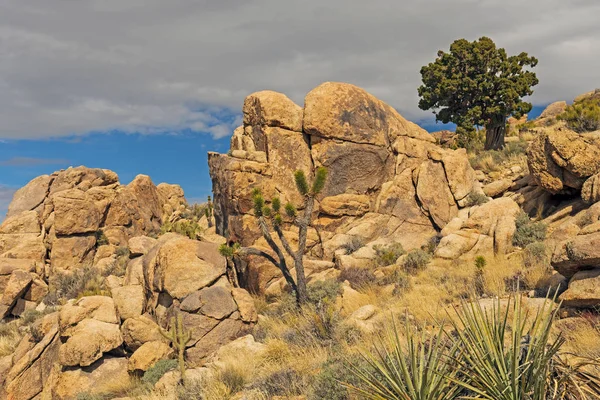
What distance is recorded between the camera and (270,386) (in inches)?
266

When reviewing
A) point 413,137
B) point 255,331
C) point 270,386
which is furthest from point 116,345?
point 413,137

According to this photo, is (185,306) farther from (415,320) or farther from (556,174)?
(556,174)

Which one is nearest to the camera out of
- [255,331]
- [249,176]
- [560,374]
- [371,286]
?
[560,374]

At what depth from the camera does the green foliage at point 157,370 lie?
9.72 metres

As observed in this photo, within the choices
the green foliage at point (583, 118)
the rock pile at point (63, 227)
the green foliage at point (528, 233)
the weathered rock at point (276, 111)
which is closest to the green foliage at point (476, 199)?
the green foliage at point (528, 233)

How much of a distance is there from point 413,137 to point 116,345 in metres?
14.7

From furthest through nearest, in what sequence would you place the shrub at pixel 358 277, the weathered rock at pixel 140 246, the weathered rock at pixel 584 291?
1. the weathered rock at pixel 140 246
2. the shrub at pixel 358 277
3. the weathered rock at pixel 584 291

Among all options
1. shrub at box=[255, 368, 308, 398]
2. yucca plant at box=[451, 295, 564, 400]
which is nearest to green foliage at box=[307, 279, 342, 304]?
shrub at box=[255, 368, 308, 398]

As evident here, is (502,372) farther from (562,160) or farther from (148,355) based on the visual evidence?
(562,160)

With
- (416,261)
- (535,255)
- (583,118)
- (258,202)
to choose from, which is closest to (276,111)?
(258,202)

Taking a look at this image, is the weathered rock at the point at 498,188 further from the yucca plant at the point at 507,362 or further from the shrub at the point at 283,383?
the yucca plant at the point at 507,362

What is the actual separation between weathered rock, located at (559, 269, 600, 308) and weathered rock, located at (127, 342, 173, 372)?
935 centimetres

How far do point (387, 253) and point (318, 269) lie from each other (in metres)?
2.61

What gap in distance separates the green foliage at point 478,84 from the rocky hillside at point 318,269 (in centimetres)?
470
